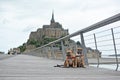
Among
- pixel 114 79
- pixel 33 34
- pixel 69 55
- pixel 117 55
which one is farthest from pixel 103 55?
pixel 33 34

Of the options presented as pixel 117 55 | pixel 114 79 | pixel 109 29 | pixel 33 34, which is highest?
pixel 33 34

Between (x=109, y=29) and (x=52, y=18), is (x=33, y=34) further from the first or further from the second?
(x=109, y=29)

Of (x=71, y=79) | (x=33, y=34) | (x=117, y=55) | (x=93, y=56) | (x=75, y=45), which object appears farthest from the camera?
(x=33, y=34)

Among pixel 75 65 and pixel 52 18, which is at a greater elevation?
pixel 52 18

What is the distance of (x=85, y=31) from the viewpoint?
28.8 ft

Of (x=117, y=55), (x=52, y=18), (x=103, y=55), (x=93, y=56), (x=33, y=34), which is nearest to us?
(x=117, y=55)

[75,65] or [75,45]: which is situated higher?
[75,45]

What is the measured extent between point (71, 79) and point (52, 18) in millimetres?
183885

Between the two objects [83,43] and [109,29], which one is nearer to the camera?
[109,29]

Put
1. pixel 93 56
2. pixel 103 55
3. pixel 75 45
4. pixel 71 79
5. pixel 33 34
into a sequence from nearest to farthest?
pixel 71 79
pixel 103 55
pixel 93 56
pixel 75 45
pixel 33 34

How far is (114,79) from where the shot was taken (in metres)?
4.55

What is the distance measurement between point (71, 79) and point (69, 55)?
4.57 m

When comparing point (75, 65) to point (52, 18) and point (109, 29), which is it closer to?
point (109, 29)

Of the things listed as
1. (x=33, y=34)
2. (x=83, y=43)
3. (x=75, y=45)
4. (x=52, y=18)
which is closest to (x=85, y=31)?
(x=83, y=43)
